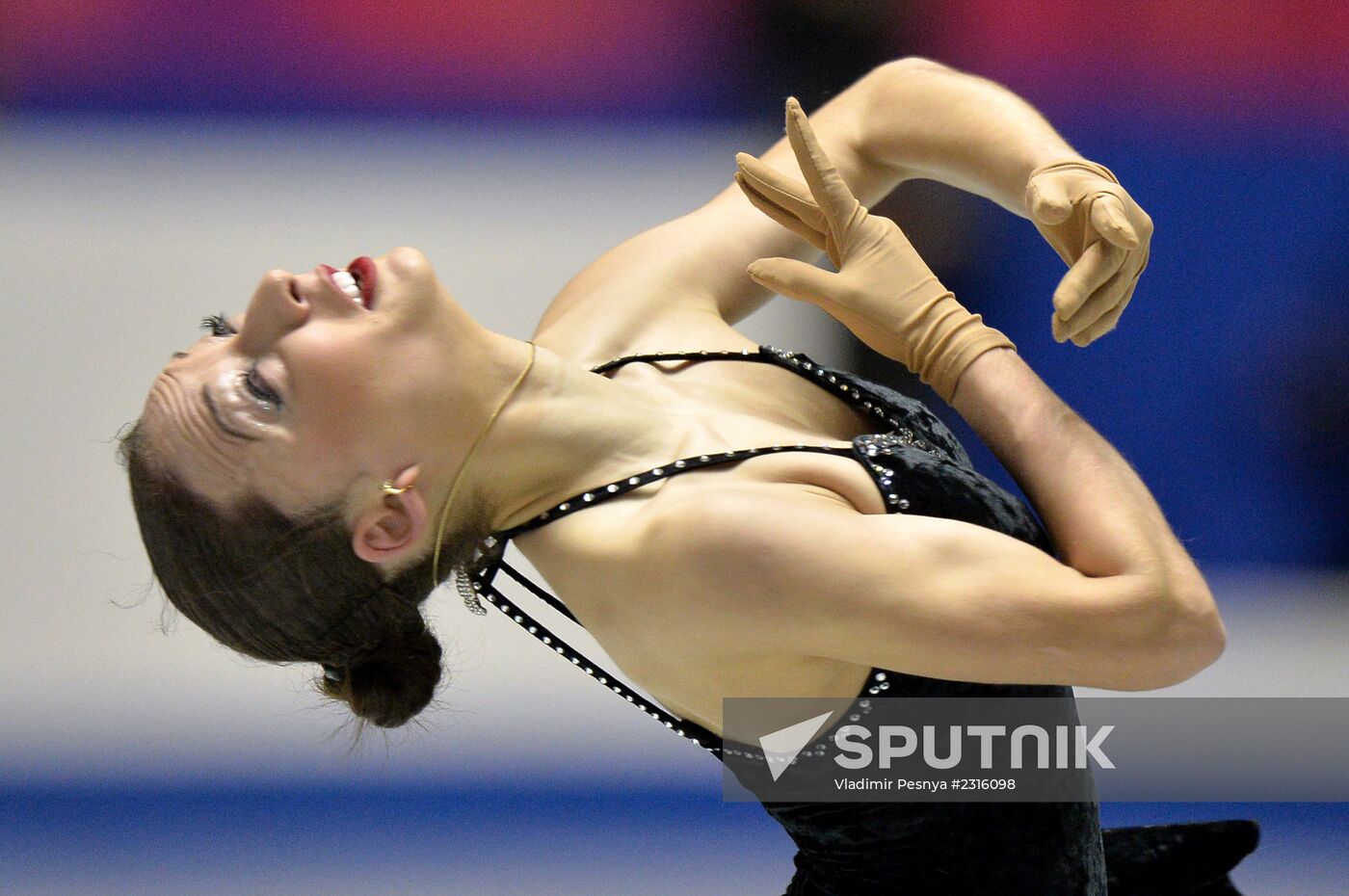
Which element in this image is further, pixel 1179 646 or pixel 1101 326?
pixel 1101 326

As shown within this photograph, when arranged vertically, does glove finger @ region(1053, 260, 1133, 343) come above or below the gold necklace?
above

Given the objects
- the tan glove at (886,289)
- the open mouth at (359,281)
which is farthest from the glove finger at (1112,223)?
the open mouth at (359,281)

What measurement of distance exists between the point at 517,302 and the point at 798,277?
1.34 metres

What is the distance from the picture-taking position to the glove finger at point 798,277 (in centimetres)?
126

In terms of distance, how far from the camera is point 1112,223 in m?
1.13

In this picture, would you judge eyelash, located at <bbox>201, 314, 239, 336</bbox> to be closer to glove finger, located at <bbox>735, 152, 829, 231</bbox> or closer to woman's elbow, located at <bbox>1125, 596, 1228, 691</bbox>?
glove finger, located at <bbox>735, 152, 829, 231</bbox>

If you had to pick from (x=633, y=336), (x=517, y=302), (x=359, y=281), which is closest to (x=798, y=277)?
(x=633, y=336)

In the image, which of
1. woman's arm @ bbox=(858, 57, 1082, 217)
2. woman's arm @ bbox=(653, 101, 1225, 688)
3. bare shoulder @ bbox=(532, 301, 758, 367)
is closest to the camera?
woman's arm @ bbox=(653, 101, 1225, 688)

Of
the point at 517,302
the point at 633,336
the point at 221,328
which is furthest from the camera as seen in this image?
the point at 517,302

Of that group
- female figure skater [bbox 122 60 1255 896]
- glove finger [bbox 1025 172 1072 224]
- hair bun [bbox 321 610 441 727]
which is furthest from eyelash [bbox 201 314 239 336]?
glove finger [bbox 1025 172 1072 224]

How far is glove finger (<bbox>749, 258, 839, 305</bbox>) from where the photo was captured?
4.14ft

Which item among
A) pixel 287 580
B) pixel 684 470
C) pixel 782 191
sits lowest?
pixel 287 580

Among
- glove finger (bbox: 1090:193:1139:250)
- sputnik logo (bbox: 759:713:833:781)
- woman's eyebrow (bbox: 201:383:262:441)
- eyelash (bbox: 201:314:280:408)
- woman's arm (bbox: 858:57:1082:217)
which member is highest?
woman's arm (bbox: 858:57:1082:217)

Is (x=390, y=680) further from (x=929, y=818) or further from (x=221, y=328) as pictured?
(x=929, y=818)
